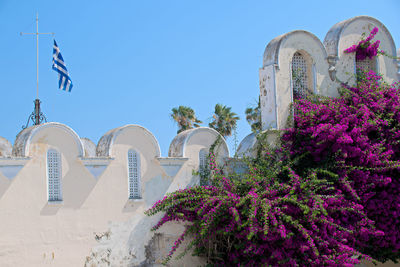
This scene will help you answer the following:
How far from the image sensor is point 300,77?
655 inches

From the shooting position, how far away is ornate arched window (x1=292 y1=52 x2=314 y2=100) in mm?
16562

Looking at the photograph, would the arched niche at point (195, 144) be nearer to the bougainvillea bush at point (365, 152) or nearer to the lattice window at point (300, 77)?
the bougainvillea bush at point (365, 152)

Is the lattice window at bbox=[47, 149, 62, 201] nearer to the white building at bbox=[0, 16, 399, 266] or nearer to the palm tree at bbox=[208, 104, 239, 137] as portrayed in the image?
the white building at bbox=[0, 16, 399, 266]

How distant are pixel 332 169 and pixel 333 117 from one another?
1.36 metres

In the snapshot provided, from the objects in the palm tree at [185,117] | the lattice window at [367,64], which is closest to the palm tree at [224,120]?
the palm tree at [185,117]

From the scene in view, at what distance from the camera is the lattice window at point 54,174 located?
12.9 m

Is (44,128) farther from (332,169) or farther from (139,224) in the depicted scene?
(332,169)

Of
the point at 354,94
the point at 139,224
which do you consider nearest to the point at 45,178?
the point at 139,224

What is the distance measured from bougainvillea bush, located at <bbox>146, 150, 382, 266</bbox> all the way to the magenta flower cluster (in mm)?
4577

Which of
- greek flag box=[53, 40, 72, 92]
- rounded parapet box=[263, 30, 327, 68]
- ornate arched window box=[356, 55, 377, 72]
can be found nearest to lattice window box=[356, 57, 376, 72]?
ornate arched window box=[356, 55, 377, 72]

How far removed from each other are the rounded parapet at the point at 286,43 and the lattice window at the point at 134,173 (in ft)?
15.1

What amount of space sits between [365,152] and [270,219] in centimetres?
316

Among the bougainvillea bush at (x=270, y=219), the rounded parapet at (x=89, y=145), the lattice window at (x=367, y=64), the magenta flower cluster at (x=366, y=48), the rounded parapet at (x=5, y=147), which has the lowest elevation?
the bougainvillea bush at (x=270, y=219)

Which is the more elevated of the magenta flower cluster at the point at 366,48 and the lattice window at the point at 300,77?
the magenta flower cluster at the point at 366,48
